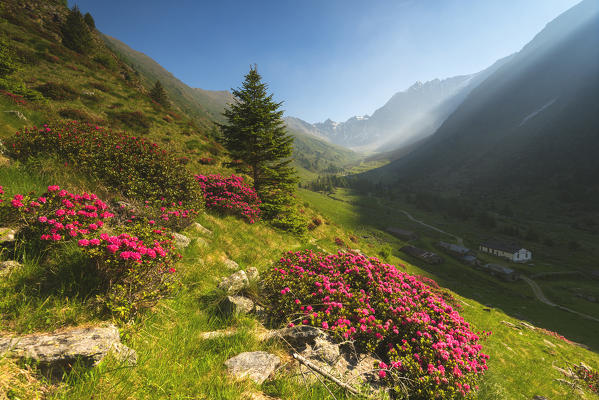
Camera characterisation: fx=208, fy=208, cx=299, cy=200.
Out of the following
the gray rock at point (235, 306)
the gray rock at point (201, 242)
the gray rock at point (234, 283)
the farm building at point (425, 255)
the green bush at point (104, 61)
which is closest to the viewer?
the gray rock at point (235, 306)

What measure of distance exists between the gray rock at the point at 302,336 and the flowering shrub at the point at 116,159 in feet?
22.6

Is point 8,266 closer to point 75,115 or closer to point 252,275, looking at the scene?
point 252,275

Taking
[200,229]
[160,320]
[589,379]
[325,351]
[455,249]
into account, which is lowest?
[455,249]

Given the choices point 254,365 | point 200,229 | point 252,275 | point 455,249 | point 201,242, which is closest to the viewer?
point 254,365

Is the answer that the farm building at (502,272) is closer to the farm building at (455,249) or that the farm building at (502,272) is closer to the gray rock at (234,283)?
the farm building at (455,249)

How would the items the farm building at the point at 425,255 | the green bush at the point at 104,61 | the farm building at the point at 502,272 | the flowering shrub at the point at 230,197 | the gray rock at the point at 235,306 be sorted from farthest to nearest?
the farm building at the point at 425,255
the farm building at the point at 502,272
the green bush at the point at 104,61
the flowering shrub at the point at 230,197
the gray rock at the point at 235,306

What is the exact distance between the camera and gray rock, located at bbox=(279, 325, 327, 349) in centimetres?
426

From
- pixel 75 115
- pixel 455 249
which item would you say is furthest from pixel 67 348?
pixel 455 249

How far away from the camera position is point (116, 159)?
27.9 feet

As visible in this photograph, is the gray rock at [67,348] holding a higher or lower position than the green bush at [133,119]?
lower

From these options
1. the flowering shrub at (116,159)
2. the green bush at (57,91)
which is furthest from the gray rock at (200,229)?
the green bush at (57,91)

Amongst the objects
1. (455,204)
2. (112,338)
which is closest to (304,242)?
(112,338)

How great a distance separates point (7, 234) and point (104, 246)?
1960mm

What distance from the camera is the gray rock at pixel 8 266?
11.0 feet
